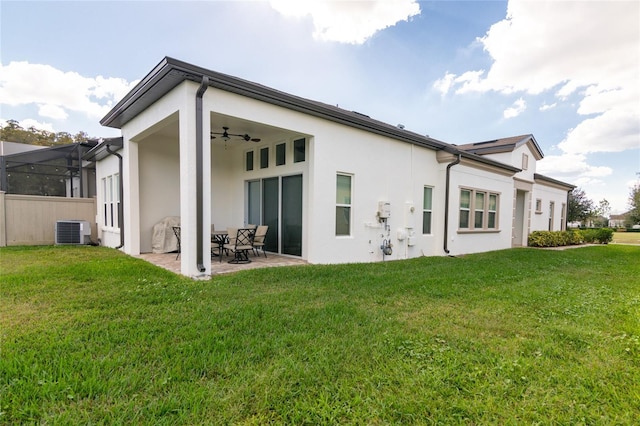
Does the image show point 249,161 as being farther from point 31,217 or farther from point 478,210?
point 478,210

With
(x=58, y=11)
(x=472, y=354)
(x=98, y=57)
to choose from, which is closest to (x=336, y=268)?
(x=472, y=354)

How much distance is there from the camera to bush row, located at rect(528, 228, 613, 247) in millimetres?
14242

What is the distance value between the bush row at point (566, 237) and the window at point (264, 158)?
13.8 m

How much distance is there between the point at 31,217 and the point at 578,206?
120 feet

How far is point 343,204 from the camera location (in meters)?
7.29

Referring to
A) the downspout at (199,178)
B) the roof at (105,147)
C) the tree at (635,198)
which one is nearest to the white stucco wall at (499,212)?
the downspout at (199,178)

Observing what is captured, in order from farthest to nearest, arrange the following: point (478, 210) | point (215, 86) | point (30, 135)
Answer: point (30, 135), point (478, 210), point (215, 86)

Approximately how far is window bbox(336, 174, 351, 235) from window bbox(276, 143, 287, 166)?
1757mm

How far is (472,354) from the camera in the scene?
2.70 m

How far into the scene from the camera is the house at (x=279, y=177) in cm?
520

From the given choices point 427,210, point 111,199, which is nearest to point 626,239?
point 427,210

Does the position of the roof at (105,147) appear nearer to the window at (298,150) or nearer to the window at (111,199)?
the window at (111,199)

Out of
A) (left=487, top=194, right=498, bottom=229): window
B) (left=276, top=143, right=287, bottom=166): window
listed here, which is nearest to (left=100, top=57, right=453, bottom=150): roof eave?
(left=276, top=143, right=287, bottom=166): window

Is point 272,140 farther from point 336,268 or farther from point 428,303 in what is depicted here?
point 428,303
